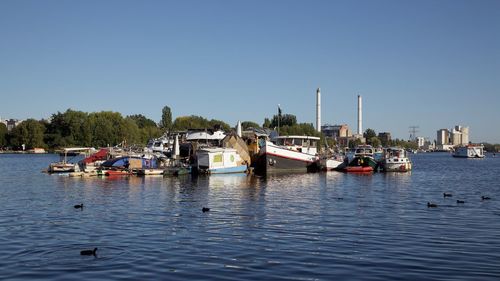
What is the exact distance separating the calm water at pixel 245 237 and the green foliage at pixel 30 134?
153 metres

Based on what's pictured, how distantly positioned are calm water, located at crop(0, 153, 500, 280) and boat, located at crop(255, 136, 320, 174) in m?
27.8

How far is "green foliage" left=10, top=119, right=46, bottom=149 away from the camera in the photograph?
606ft

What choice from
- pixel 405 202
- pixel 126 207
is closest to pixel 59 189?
pixel 126 207

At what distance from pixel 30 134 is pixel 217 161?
13999cm

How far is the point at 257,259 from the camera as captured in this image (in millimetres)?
19281

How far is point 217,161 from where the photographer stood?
65.4 meters

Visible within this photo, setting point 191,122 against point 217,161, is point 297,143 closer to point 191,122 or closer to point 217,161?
point 217,161

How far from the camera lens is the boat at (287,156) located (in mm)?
69500

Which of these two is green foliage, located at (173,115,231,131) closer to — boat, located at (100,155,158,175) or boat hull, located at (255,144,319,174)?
boat hull, located at (255,144,319,174)

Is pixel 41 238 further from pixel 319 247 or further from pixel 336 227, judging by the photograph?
pixel 336 227

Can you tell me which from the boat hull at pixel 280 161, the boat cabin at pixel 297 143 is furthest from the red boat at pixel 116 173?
the boat cabin at pixel 297 143

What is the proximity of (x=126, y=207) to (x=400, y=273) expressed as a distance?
1938cm

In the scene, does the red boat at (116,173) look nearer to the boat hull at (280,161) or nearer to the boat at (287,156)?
the boat hull at (280,161)

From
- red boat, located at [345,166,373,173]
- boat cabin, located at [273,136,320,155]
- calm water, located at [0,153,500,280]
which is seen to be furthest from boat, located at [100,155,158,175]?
red boat, located at [345,166,373,173]
